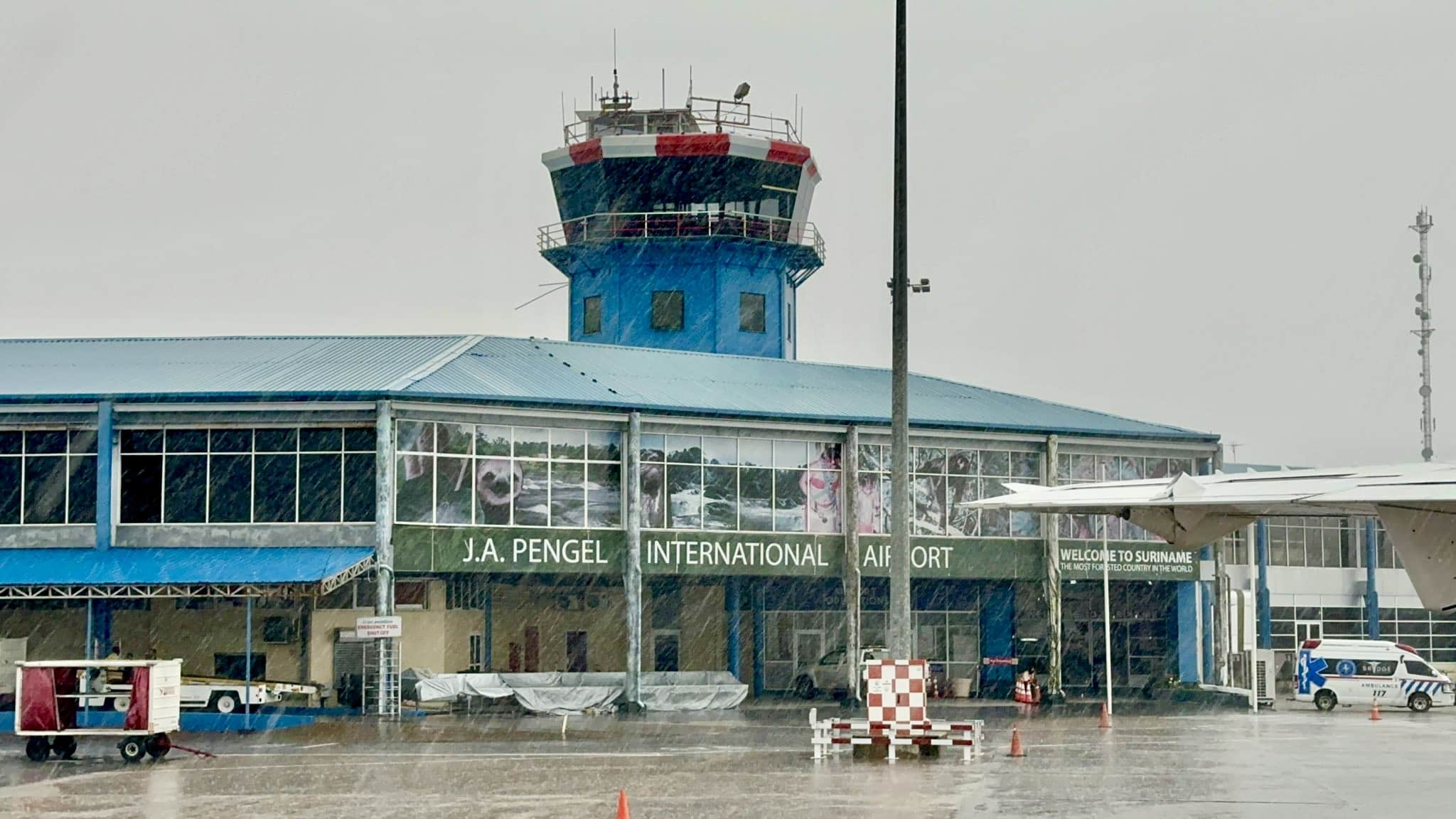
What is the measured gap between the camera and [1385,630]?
75.6 meters

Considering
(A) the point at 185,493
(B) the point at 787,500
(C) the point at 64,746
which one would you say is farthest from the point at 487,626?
(C) the point at 64,746

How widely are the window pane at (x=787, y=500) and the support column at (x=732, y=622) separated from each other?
323 cm

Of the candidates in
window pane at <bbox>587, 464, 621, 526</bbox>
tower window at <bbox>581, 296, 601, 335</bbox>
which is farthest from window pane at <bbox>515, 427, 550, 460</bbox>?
tower window at <bbox>581, 296, 601, 335</bbox>

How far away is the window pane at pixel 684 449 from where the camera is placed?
175 ft

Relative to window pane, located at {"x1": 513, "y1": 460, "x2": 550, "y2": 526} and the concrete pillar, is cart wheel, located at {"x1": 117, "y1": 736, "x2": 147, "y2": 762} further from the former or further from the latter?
the concrete pillar

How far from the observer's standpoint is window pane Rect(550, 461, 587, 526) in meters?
51.0

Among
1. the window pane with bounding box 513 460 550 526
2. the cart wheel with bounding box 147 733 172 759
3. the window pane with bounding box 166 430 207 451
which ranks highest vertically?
the window pane with bounding box 166 430 207 451

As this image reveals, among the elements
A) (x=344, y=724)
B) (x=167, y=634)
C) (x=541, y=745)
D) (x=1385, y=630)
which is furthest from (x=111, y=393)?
(x=1385, y=630)

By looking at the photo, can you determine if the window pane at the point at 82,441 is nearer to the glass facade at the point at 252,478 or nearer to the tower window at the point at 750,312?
the glass facade at the point at 252,478

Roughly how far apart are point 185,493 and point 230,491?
1.12m

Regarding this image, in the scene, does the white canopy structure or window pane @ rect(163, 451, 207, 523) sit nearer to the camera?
the white canopy structure

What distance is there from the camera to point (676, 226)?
67.8 metres

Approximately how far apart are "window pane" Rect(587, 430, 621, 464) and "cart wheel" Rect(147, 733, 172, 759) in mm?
21399

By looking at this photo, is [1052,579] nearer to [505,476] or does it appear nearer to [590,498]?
[590,498]
